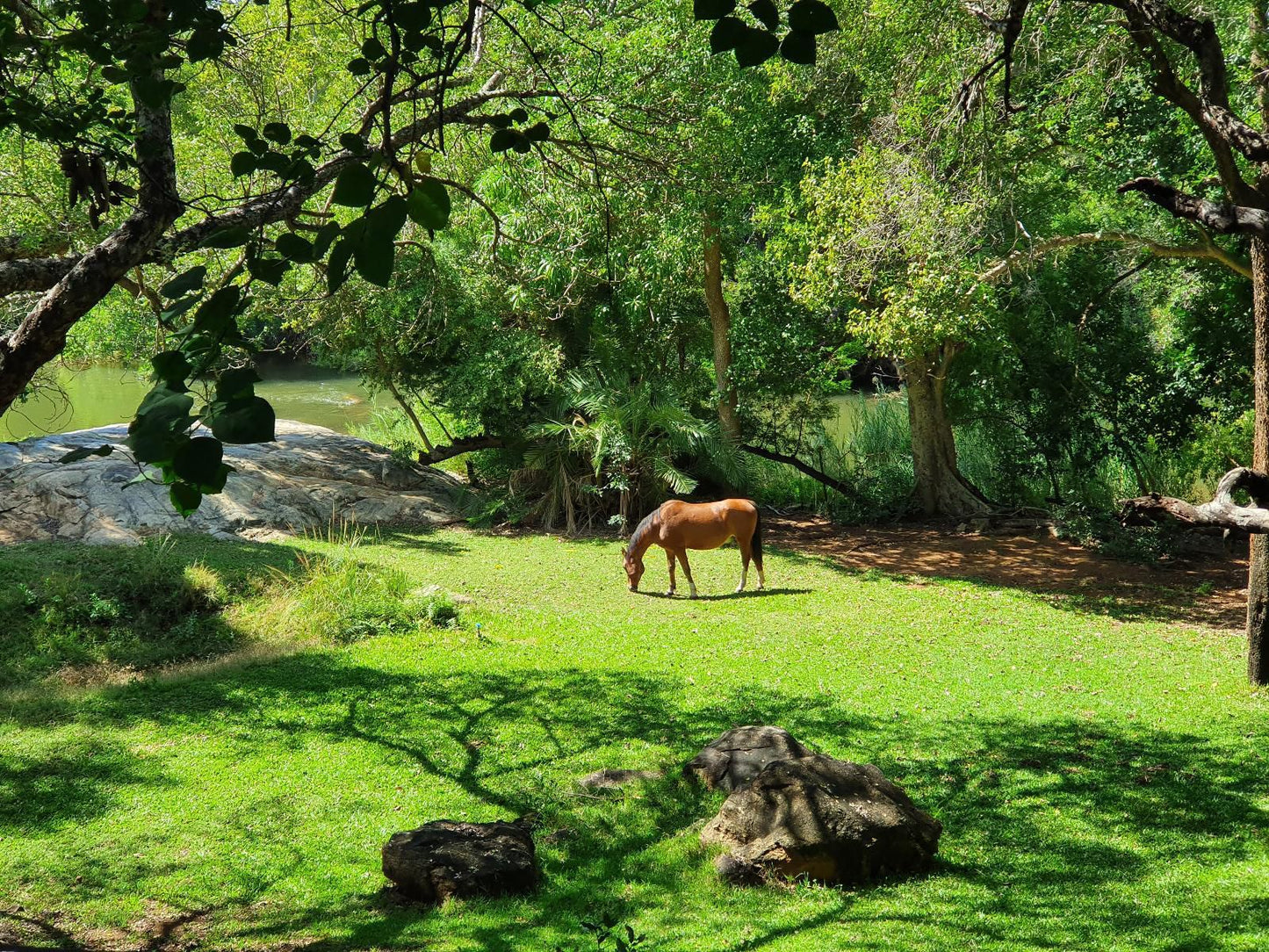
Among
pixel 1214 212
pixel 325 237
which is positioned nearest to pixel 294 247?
pixel 325 237

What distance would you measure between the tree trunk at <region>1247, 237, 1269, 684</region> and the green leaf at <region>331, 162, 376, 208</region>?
9.50m

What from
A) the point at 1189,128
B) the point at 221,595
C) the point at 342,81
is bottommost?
the point at 221,595

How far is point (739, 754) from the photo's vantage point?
6.96 metres

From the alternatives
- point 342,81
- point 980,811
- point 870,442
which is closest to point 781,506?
point 870,442

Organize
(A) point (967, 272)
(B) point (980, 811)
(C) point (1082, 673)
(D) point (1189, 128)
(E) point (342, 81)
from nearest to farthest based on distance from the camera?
1. (B) point (980, 811)
2. (C) point (1082, 673)
3. (A) point (967, 272)
4. (D) point (1189, 128)
5. (E) point (342, 81)

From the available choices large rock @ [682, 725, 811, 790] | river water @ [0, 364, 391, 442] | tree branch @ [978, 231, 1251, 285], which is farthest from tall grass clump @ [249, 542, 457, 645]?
river water @ [0, 364, 391, 442]

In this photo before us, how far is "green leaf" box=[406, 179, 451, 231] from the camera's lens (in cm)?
171

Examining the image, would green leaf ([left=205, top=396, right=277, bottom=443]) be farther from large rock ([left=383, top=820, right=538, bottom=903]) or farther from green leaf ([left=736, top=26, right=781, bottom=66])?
large rock ([left=383, top=820, right=538, bottom=903])

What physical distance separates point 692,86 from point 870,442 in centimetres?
929

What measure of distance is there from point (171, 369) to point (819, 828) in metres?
4.90

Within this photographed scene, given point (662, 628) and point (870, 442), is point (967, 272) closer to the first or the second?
point (662, 628)

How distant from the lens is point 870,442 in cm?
2152

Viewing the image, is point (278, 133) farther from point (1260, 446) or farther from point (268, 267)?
point (1260, 446)

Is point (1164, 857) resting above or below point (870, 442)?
below
